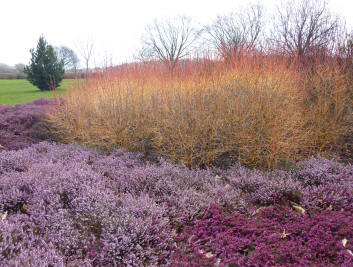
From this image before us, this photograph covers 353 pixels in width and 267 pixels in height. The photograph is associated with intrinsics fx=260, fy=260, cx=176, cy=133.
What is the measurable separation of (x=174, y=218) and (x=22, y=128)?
5.55 m

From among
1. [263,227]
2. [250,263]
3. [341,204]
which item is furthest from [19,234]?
[341,204]

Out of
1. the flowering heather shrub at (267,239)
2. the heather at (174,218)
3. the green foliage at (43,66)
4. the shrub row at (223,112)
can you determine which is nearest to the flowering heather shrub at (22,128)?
the shrub row at (223,112)

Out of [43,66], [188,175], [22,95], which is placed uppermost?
[43,66]

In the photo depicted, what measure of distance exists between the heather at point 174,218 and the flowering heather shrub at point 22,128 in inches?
99.8

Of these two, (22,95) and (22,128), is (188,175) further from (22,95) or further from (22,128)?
(22,95)

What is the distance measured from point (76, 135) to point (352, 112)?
633cm

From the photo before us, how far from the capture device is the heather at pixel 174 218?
2.22m

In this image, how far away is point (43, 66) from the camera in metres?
19.2

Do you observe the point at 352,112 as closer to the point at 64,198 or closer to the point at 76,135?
the point at 64,198

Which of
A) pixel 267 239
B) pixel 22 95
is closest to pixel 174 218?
pixel 267 239

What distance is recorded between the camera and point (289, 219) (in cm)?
283

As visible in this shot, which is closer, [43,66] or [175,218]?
[175,218]

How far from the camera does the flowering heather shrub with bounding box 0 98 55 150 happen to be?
5.96 m

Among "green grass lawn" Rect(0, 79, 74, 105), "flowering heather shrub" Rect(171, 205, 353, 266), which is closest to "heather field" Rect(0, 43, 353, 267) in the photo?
"flowering heather shrub" Rect(171, 205, 353, 266)
